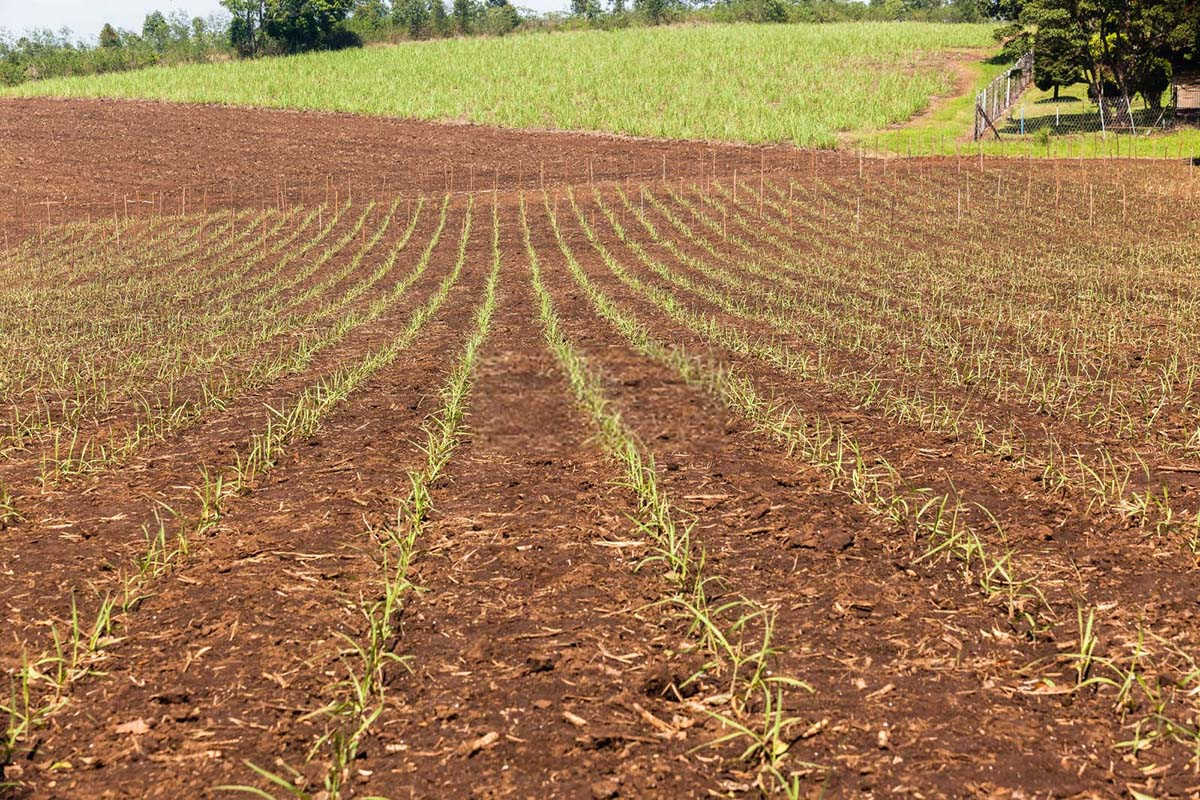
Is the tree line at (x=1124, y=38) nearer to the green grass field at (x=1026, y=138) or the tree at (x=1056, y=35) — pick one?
the tree at (x=1056, y=35)

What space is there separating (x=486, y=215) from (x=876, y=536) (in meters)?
15.9

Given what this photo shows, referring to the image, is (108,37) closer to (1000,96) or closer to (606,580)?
(1000,96)

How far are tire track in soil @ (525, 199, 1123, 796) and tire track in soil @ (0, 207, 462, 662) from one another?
279cm

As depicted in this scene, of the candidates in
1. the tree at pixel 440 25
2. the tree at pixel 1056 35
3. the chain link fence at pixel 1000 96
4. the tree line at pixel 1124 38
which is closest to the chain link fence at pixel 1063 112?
the chain link fence at pixel 1000 96

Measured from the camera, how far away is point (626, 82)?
40.7 metres

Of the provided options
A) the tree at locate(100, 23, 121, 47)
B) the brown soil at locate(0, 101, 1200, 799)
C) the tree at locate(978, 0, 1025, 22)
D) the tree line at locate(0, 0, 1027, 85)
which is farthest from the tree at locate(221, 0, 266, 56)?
the brown soil at locate(0, 101, 1200, 799)

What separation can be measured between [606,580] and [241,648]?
1507 mm

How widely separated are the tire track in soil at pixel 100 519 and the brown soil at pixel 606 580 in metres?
0.02

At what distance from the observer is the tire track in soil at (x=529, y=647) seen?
8.86 ft

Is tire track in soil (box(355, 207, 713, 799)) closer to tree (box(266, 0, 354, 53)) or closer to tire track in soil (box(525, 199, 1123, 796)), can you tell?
tire track in soil (box(525, 199, 1123, 796))

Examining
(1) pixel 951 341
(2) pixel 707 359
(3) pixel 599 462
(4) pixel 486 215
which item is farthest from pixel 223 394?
(4) pixel 486 215

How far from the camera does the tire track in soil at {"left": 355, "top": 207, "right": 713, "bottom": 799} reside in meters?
2.70

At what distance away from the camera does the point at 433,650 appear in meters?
3.34

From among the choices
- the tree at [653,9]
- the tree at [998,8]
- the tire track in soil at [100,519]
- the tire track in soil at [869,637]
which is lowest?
the tire track in soil at [869,637]
